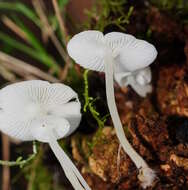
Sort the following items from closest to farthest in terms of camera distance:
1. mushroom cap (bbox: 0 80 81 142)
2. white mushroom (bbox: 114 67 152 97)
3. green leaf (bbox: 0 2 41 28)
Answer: mushroom cap (bbox: 0 80 81 142) → white mushroom (bbox: 114 67 152 97) → green leaf (bbox: 0 2 41 28)

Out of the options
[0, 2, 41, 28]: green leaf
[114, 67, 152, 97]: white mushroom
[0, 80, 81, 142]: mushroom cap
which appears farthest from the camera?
[0, 2, 41, 28]: green leaf

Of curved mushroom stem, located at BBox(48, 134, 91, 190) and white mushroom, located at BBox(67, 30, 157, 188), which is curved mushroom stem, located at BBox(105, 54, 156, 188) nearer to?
white mushroom, located at BBox(67, 30, 157, 188)

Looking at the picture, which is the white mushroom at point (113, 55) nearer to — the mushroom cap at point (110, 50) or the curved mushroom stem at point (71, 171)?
the mushroom cap at point (110, 50)

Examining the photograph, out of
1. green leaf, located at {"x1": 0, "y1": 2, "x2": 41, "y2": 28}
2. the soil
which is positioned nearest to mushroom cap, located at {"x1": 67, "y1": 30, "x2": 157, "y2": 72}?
the soil

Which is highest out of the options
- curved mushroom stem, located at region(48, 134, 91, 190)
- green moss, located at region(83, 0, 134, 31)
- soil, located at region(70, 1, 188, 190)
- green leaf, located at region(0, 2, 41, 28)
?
green moss, located at region(83, 0, 134, 31)

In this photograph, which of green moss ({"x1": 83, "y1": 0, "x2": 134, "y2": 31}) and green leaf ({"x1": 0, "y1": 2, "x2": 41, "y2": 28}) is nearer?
green moss ({"x1": 83, "y1": 0, "x2": 134, "y2": 31})

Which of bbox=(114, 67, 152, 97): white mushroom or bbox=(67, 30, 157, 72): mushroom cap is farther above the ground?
bbox=(67, 30, 157, 72): mushroom cap

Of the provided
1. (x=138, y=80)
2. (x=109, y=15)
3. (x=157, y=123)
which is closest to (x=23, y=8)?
(x=109, y=15)
